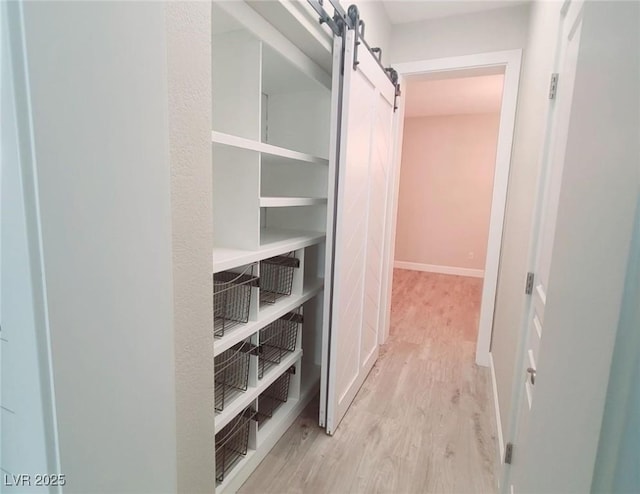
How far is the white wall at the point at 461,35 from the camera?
7.85 feet

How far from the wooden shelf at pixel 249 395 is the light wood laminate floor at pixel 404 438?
41 cm

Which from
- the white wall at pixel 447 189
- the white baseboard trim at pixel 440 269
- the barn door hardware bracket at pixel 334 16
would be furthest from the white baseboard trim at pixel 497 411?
the white wall at pixel 447 189

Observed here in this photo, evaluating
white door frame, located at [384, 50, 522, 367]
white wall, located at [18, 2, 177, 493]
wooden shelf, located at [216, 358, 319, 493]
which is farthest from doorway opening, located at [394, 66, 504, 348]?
white wall, located at [18, 2, 177, 493]

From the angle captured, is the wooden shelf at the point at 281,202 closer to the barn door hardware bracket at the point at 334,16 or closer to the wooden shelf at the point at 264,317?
the wooden shelf at the point at 264,317

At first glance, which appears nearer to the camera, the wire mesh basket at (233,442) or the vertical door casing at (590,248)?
the vertical door casing at (590,248)

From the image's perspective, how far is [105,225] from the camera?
575 millimetres

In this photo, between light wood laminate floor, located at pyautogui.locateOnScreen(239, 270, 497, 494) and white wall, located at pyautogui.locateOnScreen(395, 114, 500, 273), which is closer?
light wood laminate floor, located at pyautogui.locateOnScreen(239, 270, 497, 494)

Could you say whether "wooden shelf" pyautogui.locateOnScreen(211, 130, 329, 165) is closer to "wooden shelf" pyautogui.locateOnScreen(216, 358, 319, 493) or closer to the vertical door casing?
the vertical door casing

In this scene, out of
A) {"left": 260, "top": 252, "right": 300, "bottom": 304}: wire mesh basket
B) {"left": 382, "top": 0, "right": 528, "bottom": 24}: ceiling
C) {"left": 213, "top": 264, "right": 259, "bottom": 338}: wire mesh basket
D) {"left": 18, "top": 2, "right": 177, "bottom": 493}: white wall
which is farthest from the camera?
{"left": 382, "top": 0, "right": 528, "bottom": 24}: ceiling

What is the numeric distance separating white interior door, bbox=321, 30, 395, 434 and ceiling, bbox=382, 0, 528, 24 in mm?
605

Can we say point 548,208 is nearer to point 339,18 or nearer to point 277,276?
point 339,18

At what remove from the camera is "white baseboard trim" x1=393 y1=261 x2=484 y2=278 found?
5672 mm

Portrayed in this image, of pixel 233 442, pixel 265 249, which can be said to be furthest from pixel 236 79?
pixel 233 442

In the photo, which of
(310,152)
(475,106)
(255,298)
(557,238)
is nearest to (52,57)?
(557,238)
